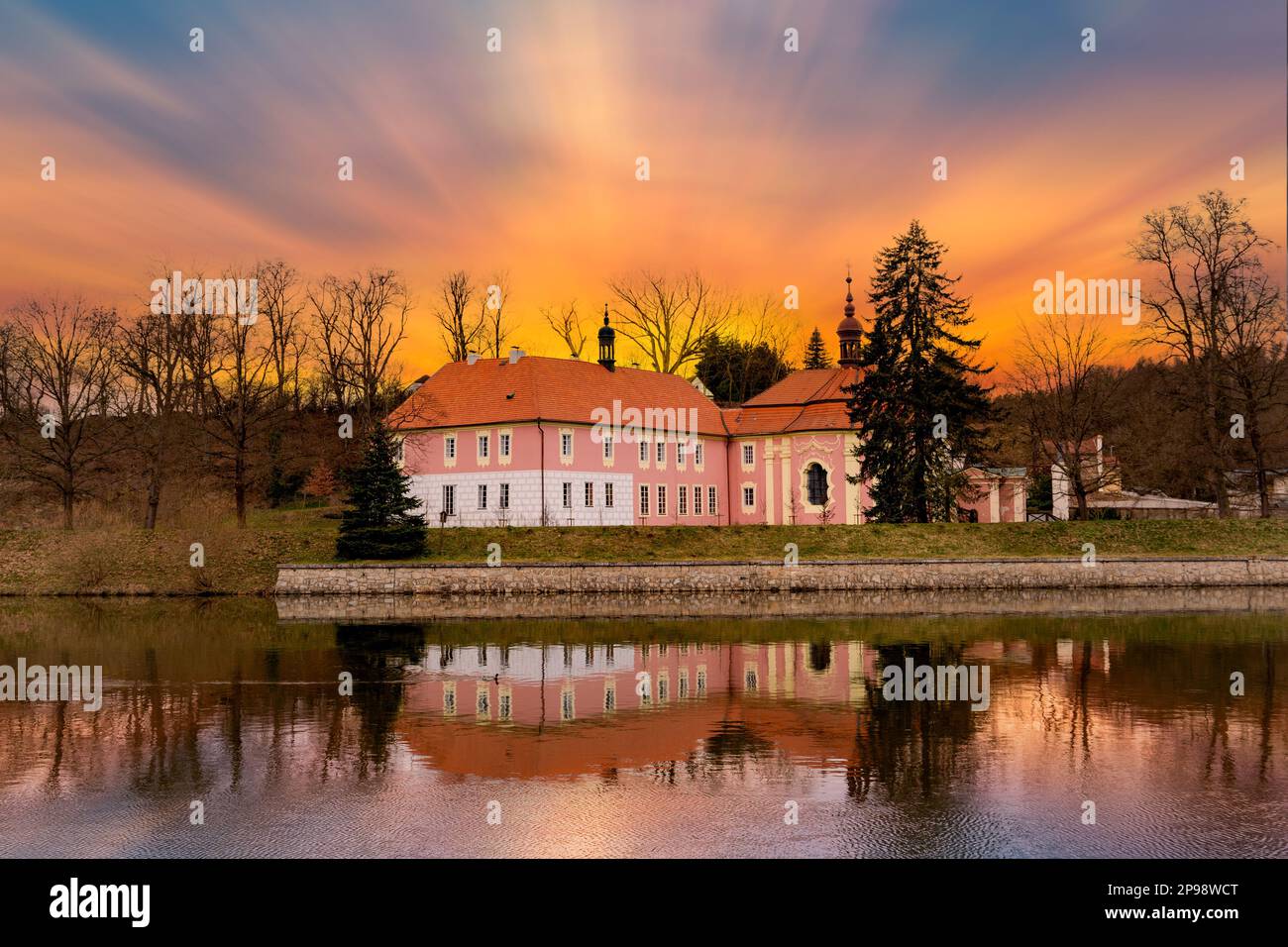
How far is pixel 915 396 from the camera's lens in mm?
43875

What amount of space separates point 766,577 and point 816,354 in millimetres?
58186

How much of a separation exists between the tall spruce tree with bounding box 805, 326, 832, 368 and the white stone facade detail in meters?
43.1

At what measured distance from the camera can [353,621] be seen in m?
29.1

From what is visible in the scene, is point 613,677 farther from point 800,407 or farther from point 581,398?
point 800,407

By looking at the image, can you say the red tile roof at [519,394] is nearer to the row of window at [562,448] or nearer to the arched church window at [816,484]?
the row of window at [562,448]

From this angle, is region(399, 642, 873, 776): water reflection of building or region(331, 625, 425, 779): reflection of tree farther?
A: region(331, 625, 425, 779): reflection of tree

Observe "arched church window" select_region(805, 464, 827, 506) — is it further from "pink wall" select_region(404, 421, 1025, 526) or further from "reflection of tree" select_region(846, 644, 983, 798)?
"reflection of tree" select_region(846, 644, 983, 798)

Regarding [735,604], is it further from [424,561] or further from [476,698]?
[476,698]

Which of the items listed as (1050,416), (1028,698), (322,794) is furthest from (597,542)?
(322,794)

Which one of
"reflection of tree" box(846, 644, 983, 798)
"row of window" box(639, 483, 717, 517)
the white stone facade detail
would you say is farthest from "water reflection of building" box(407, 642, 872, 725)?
"row of window" box(639, 483, 717, 517)

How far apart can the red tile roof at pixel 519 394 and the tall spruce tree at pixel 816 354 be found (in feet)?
119

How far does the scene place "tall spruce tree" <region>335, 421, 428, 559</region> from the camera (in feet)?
124

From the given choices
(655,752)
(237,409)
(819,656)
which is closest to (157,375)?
(237,409)

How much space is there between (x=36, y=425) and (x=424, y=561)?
21.2 metres
